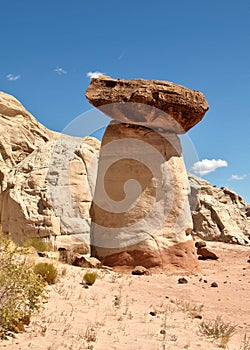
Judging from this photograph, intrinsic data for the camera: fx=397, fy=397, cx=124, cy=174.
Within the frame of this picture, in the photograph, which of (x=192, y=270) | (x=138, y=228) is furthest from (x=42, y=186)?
(x=192, y=270)

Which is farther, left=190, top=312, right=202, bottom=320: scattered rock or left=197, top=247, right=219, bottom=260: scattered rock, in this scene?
left=197, top=247, right=219, bottom=260: scattered rock

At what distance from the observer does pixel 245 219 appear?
20297 millimetres

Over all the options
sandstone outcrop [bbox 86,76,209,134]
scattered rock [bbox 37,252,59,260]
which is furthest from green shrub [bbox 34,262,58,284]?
sandstone outcrop [bbox 86,76,209,134]

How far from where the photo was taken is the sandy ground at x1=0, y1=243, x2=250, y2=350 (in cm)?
436

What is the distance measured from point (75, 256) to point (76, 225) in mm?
1485

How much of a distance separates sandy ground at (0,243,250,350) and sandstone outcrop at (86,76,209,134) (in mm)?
3584

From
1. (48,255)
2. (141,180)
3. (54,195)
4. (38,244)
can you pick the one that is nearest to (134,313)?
(48,255)

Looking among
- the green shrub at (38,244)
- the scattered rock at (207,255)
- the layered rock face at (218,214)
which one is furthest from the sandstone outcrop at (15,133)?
the layered rock face at (218,214)

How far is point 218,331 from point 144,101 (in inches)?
219

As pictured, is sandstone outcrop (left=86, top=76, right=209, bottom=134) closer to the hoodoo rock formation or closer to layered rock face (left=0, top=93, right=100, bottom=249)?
the hoodoo rock formation

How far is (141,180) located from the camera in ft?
30.6

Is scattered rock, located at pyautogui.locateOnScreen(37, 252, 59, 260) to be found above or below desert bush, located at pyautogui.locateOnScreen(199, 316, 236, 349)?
above

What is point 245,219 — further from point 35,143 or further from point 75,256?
point 75,256

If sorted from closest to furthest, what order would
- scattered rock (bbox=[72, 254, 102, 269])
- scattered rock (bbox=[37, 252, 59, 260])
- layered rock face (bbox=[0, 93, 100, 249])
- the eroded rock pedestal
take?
scattered rock (bbox=[72, 254, 102, 269]) → scattered rock (bbox=[37, 252, 59, 260]) → the eroded rock pedestal → layered rock face (bbox=[0, 93, 100, 249])
